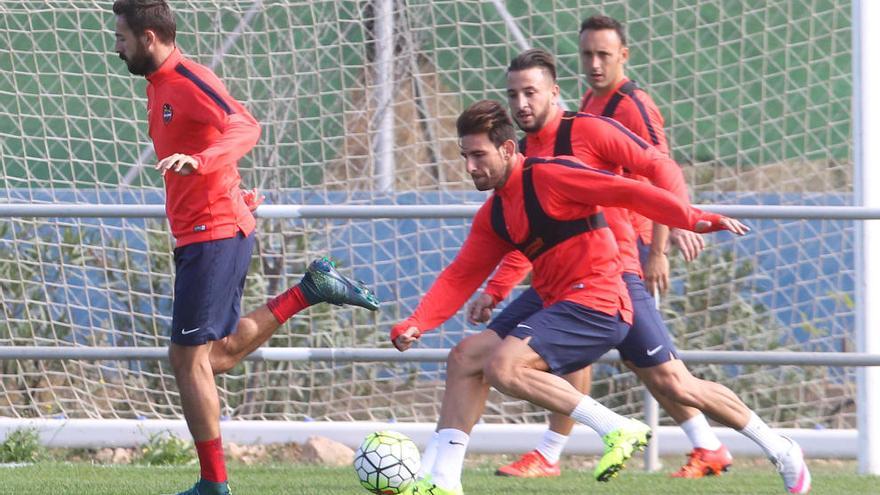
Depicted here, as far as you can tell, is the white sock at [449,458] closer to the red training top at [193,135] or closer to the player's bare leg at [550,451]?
the red training top at [193,135]

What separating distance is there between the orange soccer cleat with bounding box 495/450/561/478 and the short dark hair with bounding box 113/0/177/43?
265 cm

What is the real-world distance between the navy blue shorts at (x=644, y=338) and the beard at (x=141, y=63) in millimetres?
2127

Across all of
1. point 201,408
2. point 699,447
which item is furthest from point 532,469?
point 201,408

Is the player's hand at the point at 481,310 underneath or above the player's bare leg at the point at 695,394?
above

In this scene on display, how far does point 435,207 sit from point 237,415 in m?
2.34

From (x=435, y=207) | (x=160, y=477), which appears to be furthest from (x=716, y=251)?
(x=160, y=477)

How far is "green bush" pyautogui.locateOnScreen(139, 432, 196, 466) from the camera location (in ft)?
24.9

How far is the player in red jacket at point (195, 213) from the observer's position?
18.5 ft

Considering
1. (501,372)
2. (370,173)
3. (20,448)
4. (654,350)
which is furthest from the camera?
(370,173)

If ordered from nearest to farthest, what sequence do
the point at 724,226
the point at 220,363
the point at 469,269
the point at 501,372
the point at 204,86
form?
the point at 724,226 < the point at 501,372 < the point at 204,86 < the point at 469,269 < the point at 220,363

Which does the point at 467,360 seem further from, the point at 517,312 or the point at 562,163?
the point at 562,163

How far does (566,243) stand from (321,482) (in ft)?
5.77

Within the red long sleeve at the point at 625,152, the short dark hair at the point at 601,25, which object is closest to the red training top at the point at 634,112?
the short dark hair at the point at 601,25

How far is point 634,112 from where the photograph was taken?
21.2ft
